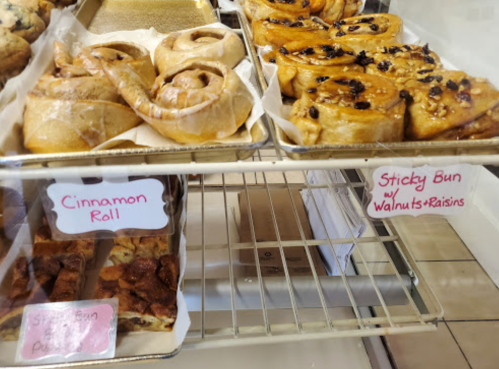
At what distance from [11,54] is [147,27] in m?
0.58

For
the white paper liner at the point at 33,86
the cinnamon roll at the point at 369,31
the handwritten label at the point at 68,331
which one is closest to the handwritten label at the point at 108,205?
the white paper liner at the point at 33,86

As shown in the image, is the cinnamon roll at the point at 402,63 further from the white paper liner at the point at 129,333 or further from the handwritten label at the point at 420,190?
the white paper liner at the point at 129,333

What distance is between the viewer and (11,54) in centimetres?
108

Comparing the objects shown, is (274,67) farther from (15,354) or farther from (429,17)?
(15,354)

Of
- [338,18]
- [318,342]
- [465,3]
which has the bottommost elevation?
[318,342]

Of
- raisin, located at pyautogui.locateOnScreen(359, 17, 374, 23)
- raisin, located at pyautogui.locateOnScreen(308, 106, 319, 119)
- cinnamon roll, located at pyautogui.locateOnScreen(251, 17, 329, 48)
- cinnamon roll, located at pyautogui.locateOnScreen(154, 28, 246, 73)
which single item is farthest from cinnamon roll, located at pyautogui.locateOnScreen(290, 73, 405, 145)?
raisin, located at pyautogui.locateOnScreen(359, 17, 374, 23)

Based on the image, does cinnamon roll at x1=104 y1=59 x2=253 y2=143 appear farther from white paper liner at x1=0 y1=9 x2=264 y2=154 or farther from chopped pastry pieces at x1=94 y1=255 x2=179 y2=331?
chopped pastry pieces at x1=94 y1=255 x2=179 y2=331

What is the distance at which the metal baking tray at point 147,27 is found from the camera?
82 cm

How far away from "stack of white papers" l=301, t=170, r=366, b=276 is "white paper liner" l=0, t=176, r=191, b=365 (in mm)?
572

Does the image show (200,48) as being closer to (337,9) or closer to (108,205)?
(108,205)

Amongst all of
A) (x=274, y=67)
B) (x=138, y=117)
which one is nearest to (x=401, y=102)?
(x=274, y=67)

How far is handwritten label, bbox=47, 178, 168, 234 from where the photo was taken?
2.69 ft

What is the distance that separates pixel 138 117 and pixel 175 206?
47cm

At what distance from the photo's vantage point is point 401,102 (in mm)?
975
